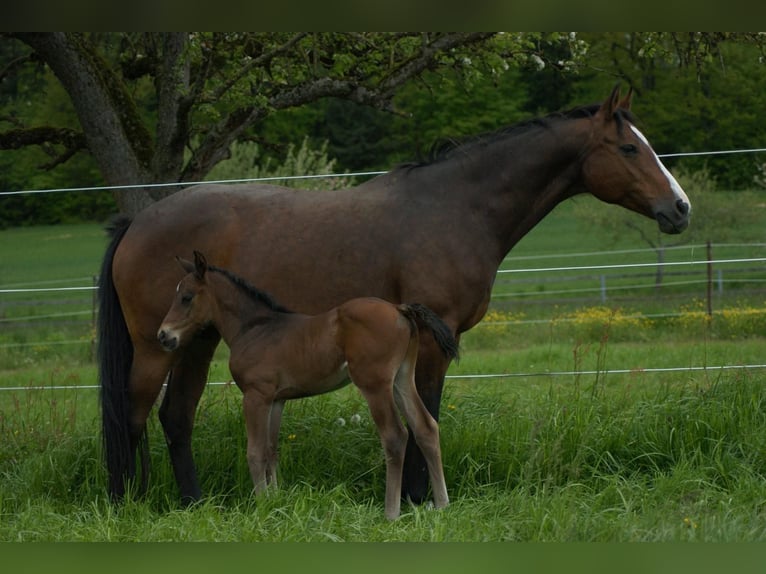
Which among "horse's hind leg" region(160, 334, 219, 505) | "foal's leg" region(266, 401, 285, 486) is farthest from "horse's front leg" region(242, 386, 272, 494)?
"horse's hind leg" region(160, 334, 219, 505)

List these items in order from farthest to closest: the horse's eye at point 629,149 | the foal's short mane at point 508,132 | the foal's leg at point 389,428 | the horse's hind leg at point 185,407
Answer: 1. the horse's hind leg at point 185,407
2. the foal's short mane at point 508,132
3. the horse's eye at point 629,149
4. the foal's leg at point 389,428

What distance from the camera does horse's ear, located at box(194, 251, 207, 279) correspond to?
18.2ft

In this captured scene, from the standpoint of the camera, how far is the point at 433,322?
5133 mm

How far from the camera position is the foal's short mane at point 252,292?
18.3ft

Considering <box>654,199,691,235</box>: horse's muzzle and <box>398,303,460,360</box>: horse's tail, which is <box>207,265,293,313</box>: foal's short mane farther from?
<box>654,199,691,235</box>: horse's muzzle

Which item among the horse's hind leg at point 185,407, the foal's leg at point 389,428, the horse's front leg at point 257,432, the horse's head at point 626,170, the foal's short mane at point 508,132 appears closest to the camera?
the foal's leg at point 389,428

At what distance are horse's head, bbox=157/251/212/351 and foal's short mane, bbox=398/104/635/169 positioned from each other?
1385 mm

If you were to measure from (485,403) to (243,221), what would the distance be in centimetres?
221

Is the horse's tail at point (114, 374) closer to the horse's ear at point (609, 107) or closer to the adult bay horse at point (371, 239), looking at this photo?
the adult bay horse at point (371, 239)

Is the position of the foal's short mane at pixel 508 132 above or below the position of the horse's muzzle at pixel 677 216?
above

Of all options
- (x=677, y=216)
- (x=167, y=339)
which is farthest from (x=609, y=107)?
(x=167, y=339)

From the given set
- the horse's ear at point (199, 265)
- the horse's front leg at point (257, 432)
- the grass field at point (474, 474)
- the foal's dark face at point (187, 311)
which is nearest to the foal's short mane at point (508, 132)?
the horse's ear at point (199, 265)

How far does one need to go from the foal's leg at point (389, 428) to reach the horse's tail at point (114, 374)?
163cm

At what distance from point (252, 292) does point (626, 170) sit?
2.29 metres
